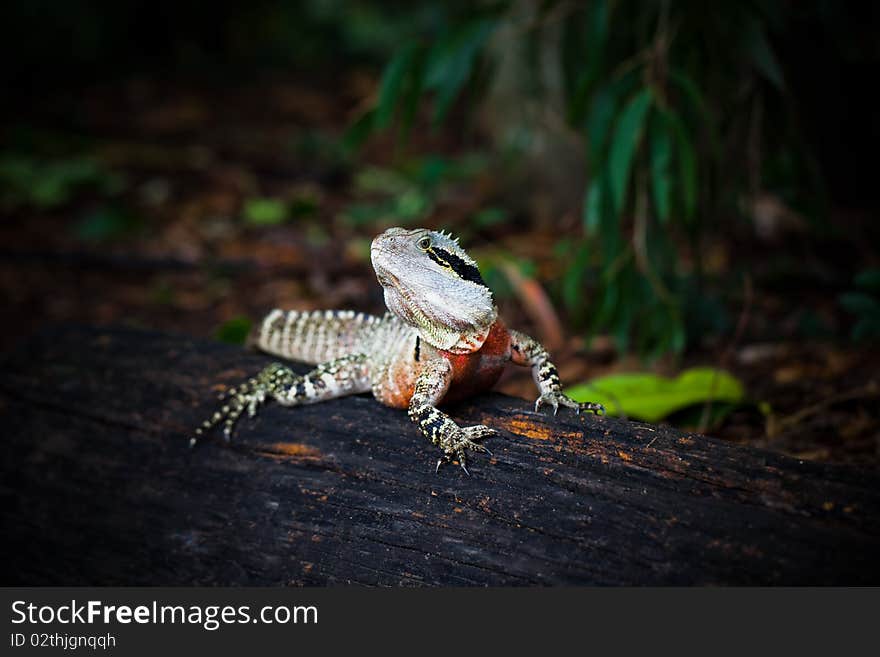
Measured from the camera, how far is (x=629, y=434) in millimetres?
3416

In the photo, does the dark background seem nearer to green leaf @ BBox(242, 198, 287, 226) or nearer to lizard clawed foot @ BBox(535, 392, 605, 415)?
green leaf @ BBox(242, 198, 287, 226)

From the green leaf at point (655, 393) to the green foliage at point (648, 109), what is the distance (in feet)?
1.87

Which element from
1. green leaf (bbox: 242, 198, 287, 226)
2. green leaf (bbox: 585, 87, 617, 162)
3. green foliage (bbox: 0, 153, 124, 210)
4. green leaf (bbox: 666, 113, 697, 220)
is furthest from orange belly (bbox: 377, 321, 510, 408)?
green foliage (bbox: 0, 153, 124, 210)

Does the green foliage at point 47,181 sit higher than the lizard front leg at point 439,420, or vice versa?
the green foliage at point 47,181

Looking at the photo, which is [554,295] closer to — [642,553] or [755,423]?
[755,423]

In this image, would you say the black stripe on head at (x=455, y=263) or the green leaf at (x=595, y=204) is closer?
the black stripe on head at (x=455, y=263)

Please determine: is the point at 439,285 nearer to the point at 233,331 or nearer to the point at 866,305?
the point at 233,331

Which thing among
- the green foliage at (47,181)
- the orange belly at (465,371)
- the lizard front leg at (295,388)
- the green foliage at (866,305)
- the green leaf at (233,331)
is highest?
the green foliage at (47,181)

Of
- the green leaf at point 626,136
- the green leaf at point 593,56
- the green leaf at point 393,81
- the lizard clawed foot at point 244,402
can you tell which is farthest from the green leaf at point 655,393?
the green leaf at point 393,81

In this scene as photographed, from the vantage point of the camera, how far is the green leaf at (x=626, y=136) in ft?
16.5

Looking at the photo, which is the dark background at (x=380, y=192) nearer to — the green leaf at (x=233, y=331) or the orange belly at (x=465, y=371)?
the green leaf at (x=233, y=331)

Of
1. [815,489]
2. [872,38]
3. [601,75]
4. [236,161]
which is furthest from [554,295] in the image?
[236,161]

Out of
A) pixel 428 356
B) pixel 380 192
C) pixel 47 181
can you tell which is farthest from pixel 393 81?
pixel 47 181

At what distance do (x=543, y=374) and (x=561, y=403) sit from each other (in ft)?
0.60
